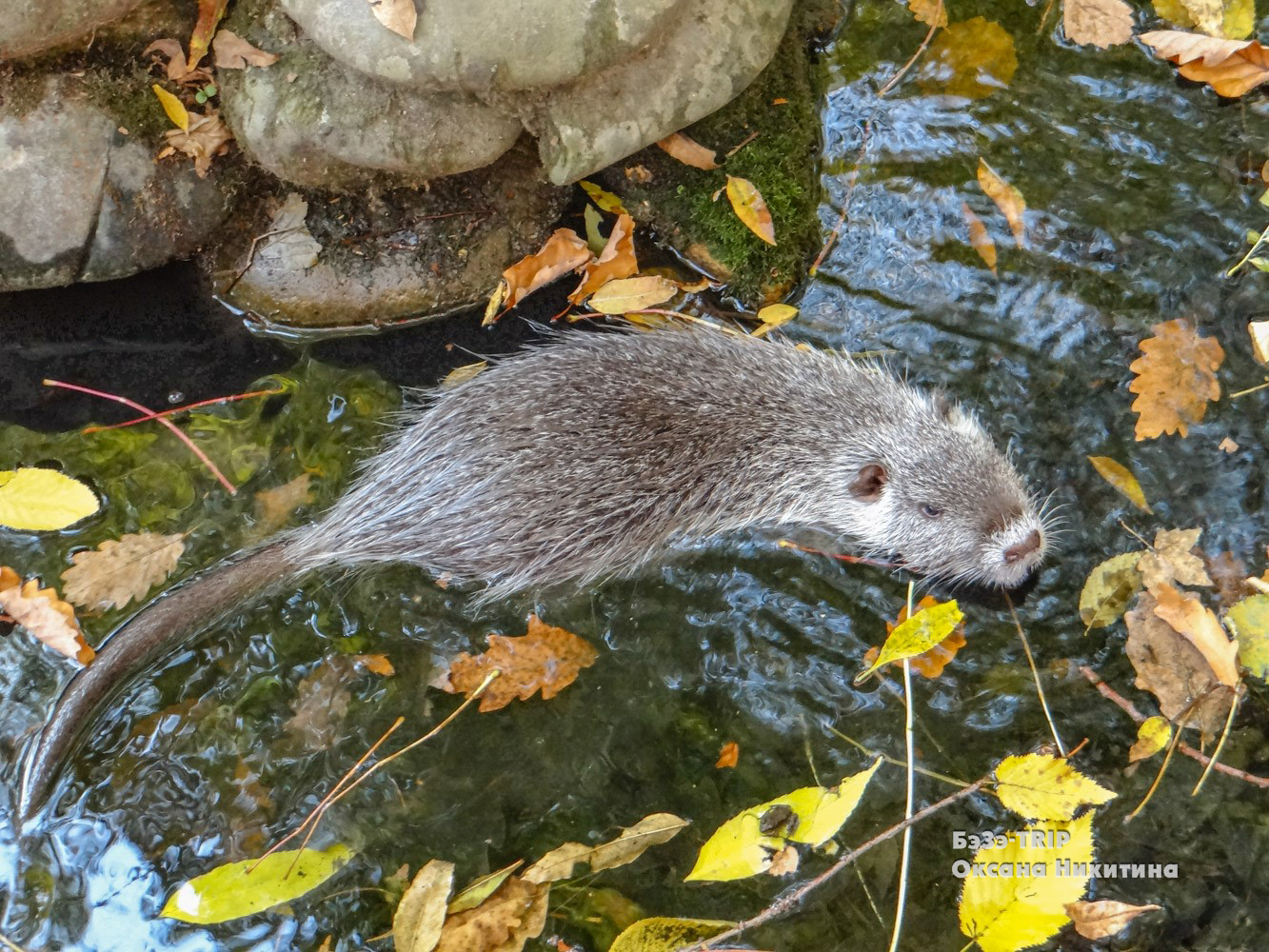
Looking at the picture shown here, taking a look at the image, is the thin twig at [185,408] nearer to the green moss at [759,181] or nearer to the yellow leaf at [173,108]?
the yellow leaf at [173,108]

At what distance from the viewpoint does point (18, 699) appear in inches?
151

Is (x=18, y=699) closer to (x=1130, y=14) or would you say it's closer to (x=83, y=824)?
(x=83, y=824)

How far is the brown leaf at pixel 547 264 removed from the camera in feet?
14.6

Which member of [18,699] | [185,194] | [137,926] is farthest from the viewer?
[185,194]

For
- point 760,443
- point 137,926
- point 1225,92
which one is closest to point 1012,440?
point 760,443

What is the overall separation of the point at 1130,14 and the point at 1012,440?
204 centimetres

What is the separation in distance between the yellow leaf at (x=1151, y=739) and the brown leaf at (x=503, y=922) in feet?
7.64

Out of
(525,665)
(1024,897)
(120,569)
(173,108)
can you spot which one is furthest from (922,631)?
(173,108)

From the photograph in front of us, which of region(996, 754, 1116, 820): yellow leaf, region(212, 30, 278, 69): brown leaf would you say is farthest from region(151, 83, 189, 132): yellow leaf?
region(996, 754, 1116, 820): yellow leaf

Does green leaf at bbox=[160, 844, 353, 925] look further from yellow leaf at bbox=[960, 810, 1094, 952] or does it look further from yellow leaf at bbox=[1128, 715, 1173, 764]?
yellow leaf at bbox=[1128, 715, 1173, 764]

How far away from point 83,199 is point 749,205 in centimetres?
286

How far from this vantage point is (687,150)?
4.24 metres

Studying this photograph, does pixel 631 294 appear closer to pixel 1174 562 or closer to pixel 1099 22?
pixel 1099 22

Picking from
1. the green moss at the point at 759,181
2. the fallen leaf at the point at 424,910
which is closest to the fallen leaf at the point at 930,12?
the green moss at the point at 759,181
